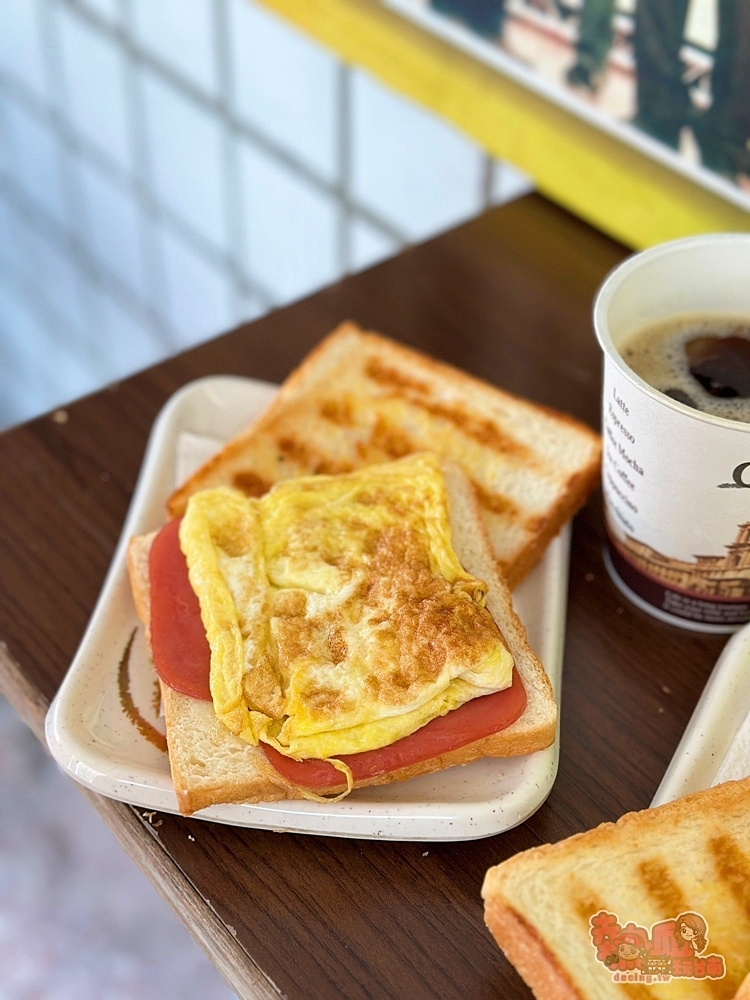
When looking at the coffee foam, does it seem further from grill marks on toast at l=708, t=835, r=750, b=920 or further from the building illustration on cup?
grill marks on toast at l=708, t=835, r=750, b=920

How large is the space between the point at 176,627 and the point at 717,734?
0.44 m

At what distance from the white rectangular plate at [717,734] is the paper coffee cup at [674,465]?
0.06 metres

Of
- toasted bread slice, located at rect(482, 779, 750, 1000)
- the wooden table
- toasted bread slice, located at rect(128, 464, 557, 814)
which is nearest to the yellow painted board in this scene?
the wooden table

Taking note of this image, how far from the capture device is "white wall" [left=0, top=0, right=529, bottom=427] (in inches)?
68.2

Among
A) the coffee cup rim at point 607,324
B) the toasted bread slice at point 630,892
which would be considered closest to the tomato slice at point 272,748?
the toasted bread slice at point 630,892

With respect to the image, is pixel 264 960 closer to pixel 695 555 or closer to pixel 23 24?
pixel 695 555

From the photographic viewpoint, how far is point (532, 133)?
1353 millimetres

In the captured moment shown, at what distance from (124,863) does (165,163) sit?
1415 mm

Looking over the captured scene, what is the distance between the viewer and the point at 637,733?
87 centimetres

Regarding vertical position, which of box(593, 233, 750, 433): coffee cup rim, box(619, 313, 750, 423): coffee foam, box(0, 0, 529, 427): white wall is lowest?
box(0, 0, 529, 427): white wall

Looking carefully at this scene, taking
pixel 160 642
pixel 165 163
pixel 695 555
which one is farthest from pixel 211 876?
pixel 165 163
